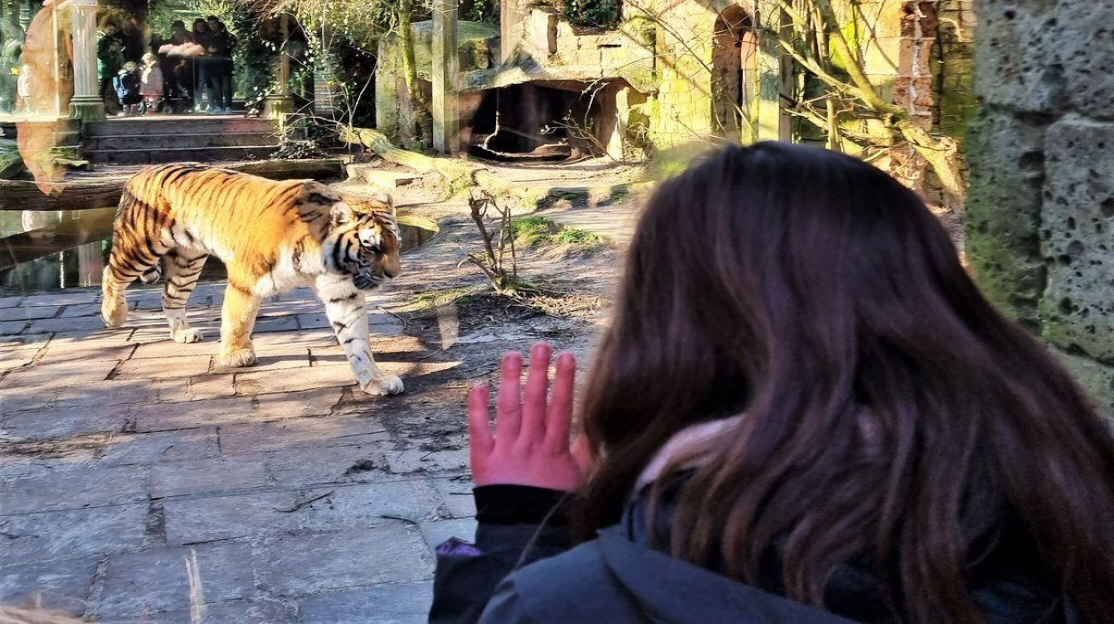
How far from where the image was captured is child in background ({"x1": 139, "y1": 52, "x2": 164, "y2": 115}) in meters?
26.0

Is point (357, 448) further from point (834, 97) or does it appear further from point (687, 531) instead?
point (834, 97)

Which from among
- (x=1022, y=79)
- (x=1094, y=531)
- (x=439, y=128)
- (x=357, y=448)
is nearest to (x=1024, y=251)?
(x=1022, y=79)

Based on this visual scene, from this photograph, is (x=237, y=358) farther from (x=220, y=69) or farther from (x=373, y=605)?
(x=220, y=69)

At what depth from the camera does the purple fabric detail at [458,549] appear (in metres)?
1.48

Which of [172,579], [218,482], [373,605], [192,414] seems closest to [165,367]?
[192,414]

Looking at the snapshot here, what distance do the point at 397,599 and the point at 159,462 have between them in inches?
77.0

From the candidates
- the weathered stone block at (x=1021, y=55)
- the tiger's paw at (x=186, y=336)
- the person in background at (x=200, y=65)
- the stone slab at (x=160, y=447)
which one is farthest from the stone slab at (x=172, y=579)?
the person in background at (x=200, y=65)

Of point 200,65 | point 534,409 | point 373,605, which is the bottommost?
point 373,605

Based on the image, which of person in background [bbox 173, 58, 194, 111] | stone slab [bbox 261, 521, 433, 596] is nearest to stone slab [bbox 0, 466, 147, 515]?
stone slab [bbox 261, 521, 433, 596]

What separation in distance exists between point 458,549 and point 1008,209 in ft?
6.23

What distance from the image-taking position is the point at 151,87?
26.0m

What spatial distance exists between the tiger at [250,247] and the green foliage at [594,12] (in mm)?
11458

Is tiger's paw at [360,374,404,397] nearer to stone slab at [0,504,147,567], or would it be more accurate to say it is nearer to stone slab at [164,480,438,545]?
stone slab at [164,480,438,545]

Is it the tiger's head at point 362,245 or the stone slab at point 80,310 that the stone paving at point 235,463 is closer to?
the stone slab at point 80,310
